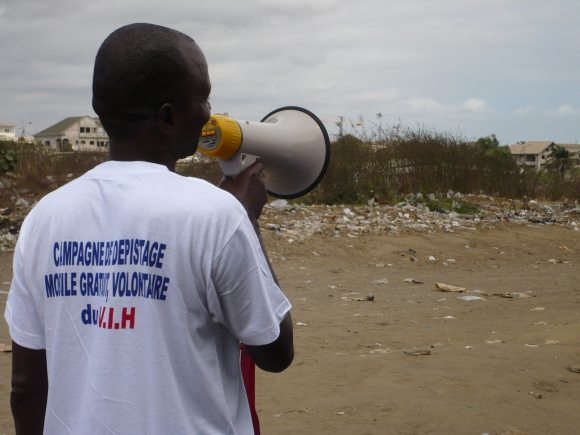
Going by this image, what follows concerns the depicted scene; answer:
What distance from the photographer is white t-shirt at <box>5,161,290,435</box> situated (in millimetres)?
1009

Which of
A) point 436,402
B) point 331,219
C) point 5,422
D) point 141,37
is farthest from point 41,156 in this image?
point 141,37

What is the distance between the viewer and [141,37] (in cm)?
110

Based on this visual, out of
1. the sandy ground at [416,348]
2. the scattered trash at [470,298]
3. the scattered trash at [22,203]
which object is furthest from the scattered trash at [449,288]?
the scattered trash at [22,203]

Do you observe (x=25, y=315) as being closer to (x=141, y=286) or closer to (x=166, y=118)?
(x=141, y=286)

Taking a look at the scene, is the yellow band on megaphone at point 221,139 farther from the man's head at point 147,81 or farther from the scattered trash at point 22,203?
the scattered trash at point 22,203

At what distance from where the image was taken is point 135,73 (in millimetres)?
1088

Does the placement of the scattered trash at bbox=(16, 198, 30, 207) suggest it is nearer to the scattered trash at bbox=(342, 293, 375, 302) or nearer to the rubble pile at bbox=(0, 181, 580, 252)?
the rubble pile at bbox=(0, 181, 580, 252)

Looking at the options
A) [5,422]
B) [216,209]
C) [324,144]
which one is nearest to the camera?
[216,209]

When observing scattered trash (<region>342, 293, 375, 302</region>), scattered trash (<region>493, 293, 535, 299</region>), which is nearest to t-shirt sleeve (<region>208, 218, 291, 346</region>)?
scattered trash (<region>342, 293, 375, 302</region>)

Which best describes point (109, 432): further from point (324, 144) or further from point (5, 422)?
point (5, 422)

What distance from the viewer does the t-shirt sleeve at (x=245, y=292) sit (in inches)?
39.6

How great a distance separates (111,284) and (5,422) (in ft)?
8.88

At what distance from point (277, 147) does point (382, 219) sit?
31.4 feet

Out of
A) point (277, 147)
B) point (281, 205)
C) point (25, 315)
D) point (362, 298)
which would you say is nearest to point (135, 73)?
point (25, 315)
